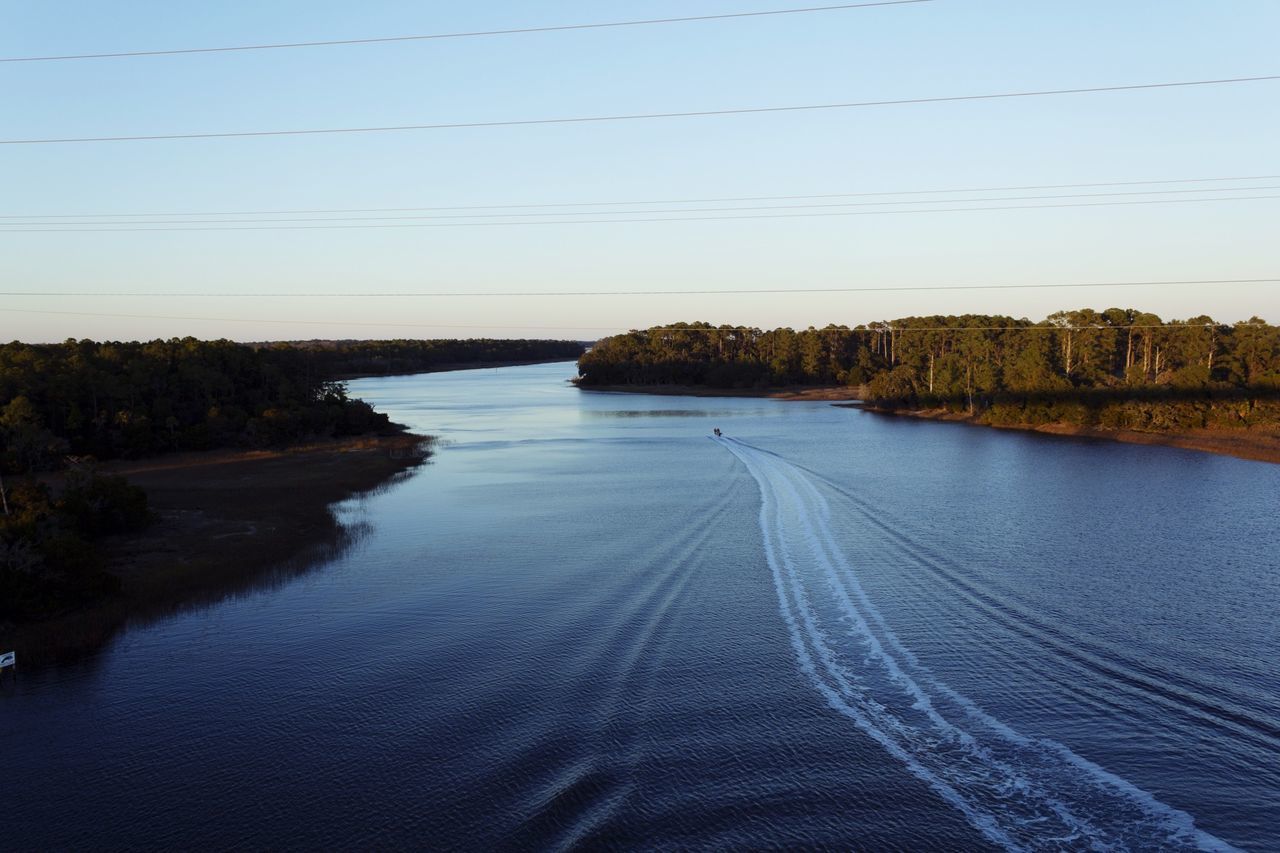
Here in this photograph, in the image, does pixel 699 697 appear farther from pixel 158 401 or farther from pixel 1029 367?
pixel 1029 367

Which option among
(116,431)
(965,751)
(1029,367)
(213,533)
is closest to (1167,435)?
(1029,367)

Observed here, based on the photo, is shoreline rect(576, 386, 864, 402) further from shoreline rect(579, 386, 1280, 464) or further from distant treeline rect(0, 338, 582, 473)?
distant treeline rect(0, 338, 582, 473)

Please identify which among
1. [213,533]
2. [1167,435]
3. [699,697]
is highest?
[1167,435]

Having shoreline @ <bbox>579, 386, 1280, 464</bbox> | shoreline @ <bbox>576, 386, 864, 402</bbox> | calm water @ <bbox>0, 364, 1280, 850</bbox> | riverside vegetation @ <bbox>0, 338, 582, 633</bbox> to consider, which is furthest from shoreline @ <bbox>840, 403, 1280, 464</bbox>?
riverside vegetation @ <bbox>0, 338, 582, 633</bbox>

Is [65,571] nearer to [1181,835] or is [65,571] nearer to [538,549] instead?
[538,549]

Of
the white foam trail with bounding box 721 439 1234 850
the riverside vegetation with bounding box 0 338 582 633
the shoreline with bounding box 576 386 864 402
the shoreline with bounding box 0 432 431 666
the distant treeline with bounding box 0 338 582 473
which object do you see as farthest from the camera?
the shoreline with bounding box 576 386 864 402

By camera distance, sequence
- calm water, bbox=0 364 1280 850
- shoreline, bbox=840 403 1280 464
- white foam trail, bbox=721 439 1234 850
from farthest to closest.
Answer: shoreline, bbox=840 403 1280 464 < calm water, bbox=0 364 1280 850 < white foam trail, bbox=721 439 1234 850

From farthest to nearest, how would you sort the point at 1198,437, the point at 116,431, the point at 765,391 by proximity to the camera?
the point at 765,391 < the point at 1198,437 < the point at 116,431

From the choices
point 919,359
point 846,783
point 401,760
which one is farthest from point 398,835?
point 919,359
